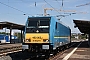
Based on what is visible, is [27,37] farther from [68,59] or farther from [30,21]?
[68,59]

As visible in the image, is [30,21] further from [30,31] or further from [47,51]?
[47,51]

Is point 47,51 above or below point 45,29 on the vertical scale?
below

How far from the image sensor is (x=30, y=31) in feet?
48.7

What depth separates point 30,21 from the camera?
1536 centimetres

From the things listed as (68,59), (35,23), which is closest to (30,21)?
(35,23)

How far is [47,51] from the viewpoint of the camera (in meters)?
14.5

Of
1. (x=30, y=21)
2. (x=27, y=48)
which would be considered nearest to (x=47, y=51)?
(x=27, y=48)

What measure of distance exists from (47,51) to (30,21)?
2672 millimetres

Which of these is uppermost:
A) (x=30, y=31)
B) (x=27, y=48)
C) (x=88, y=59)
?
(x=30, y=31)

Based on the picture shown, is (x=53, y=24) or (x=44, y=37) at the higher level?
(x=53, y=24)

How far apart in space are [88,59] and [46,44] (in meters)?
3.85

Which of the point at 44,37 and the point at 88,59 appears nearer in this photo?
the point at 44,37

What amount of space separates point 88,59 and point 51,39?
3556mm

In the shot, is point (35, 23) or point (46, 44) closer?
point (46, 44)
